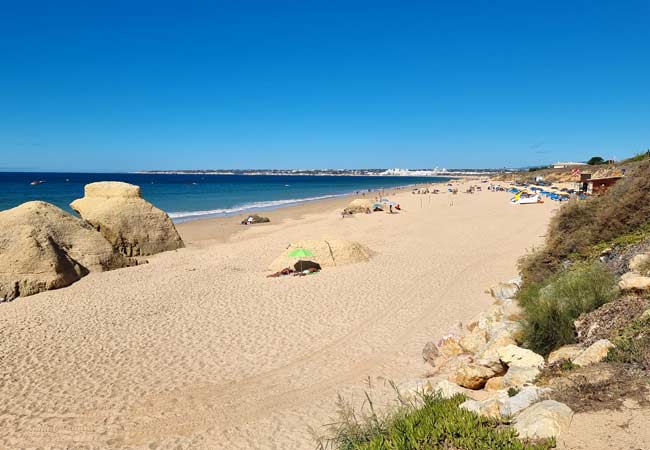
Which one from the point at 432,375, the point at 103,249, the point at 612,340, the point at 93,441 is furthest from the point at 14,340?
the point at 612,340

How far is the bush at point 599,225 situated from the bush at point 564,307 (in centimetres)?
230

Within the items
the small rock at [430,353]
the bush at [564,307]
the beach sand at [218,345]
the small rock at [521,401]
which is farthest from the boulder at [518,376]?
the small rock at [430,353]

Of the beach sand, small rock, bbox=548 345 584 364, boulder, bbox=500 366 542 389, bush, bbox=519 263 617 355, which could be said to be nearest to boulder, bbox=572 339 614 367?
small rock, bbox=548 345 584 364

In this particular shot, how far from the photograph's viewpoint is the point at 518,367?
18.6 feet

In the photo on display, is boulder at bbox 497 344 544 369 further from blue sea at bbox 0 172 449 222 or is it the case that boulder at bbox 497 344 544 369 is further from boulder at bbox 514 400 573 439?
blue sea at bbox 0 172 449 222

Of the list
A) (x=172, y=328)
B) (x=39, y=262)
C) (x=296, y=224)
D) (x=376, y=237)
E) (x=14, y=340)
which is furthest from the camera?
(x=296, y=224)

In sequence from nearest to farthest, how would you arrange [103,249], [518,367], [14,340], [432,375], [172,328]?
[518,367]
[432,375]
[14,340]
[172,328]
[103,249]

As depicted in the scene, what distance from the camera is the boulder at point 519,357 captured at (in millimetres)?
5703

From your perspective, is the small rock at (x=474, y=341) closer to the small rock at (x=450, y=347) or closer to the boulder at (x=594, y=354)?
the small rock at (x=450, y=347)

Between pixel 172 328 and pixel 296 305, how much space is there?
124 inches

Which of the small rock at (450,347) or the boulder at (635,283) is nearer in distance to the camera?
the boulder at (635,283)

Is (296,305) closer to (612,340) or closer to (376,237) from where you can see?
(612,340)

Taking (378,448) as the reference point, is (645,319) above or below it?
above

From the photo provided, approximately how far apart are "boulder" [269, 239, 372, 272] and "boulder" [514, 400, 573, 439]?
37.5 feet
